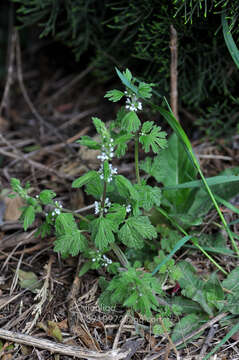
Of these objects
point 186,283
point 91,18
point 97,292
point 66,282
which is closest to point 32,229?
point 66,282

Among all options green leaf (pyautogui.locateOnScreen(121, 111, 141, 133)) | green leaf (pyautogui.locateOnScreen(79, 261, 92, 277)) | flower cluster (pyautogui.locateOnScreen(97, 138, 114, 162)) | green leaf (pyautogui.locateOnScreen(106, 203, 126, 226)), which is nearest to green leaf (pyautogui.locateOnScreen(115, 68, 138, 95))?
green leaf (pyautogui.locateOnScreen(121, 111, 141, 133))

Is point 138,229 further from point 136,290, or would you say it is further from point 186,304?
point 186,304

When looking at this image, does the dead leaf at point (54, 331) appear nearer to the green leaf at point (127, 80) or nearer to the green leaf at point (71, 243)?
the green leaf at point (71, 243)

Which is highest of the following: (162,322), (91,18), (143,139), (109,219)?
(91,18)

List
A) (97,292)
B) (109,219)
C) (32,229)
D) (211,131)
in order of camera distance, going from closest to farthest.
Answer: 1. (109,219)
2. (97,292)
3. (32,229)
4. (211,131)

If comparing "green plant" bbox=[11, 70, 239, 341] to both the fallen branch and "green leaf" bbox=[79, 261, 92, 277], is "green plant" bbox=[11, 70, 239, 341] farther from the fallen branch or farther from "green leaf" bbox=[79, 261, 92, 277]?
the fallen branch

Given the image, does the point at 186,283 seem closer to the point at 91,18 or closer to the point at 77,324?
the point at 77,324
